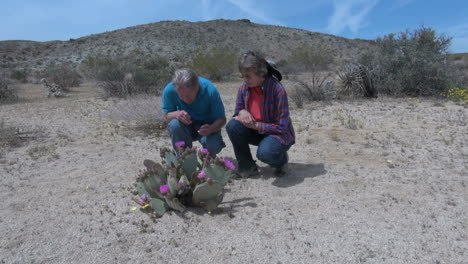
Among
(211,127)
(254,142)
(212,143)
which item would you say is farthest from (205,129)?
(254,142)

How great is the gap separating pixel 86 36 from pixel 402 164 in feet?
152

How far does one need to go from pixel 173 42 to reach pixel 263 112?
127ft

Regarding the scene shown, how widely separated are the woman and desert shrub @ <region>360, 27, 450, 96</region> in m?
6.03

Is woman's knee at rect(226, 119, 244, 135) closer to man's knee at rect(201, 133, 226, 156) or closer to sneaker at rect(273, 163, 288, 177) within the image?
man's knee at rect(201, 133, 226, 156)

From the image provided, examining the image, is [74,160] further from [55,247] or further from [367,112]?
[367,112]

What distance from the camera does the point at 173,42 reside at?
132ft

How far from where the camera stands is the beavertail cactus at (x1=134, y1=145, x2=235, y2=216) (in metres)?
2.63

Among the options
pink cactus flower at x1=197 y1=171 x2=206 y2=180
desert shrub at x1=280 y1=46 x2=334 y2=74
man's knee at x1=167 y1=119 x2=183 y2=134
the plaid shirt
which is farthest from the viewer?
desert shrub at x1=280 y1=46 x2=334 y2=74

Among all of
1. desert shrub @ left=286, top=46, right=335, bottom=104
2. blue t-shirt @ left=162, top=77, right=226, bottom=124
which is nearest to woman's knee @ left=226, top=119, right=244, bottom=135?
blue t-shirt @ left=162, top=77, right=226, bottom=124

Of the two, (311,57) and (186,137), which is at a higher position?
(311,57)

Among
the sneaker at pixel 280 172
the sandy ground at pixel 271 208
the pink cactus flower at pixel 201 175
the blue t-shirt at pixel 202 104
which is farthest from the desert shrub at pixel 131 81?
the pink cactus flower at pixel 201 175

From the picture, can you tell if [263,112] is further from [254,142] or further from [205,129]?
[205,129]

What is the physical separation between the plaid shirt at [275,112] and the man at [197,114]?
35cm

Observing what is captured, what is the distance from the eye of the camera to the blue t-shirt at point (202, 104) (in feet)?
11.2
